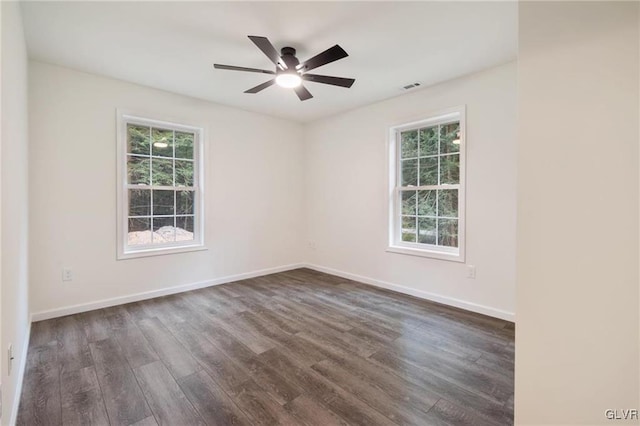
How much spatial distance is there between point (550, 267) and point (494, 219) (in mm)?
2057

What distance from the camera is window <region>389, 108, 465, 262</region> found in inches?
136

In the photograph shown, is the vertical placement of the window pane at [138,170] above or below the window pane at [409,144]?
below

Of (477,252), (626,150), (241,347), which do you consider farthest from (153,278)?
(626,150)

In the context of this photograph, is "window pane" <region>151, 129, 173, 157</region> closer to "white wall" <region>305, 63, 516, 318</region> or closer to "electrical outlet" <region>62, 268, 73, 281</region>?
"electrical outlet" <region>62, 268, 73, 281</region>

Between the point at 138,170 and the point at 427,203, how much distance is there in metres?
3.70

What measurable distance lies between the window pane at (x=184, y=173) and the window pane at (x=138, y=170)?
14.3 inches

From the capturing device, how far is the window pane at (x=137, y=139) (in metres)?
3.58

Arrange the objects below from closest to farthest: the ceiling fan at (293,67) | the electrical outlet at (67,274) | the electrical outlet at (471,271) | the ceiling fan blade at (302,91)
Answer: the ceiling fan at (293,67) → the ceiling fan blade at (302,91) → the electrical outlet at (67,274) → the electrical outlet at (471,271)

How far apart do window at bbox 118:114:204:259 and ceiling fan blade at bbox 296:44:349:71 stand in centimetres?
228

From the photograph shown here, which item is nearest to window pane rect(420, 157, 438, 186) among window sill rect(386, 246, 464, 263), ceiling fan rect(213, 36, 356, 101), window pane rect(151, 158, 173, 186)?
window sill rect(386, 246, 464, 263)

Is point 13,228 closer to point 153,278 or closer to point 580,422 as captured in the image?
point 153,278

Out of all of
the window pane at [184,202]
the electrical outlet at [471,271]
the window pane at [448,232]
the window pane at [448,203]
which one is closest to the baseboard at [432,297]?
the electrical outlet at [471,271]

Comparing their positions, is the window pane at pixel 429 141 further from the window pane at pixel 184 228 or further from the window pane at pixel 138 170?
the window pane at pixel 138 170

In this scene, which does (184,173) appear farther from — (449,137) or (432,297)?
(432,297)
